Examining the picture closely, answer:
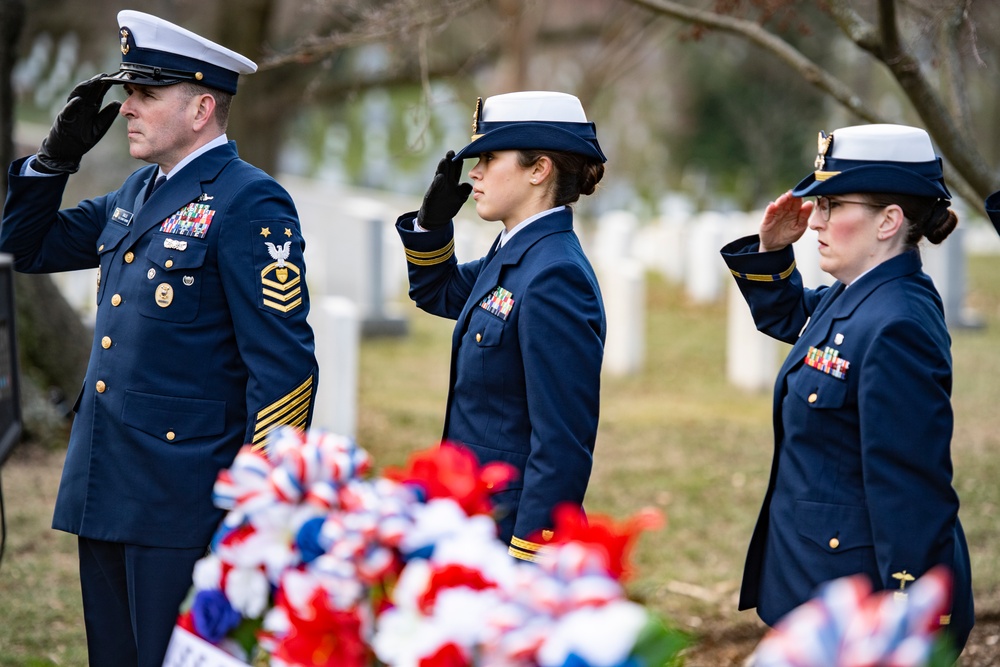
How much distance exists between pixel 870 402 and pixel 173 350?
5.33ft

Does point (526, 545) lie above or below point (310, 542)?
below

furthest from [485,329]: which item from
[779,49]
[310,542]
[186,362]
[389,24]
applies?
[389,24]

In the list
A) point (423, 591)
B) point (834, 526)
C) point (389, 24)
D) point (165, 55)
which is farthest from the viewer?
point (389, 24)

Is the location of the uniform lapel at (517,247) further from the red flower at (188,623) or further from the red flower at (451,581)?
the red flower at (451,581)

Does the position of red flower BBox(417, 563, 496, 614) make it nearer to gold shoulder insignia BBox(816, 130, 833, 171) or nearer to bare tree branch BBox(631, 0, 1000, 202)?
gold shoulder insignia BBox(816, 130, 833, 171)

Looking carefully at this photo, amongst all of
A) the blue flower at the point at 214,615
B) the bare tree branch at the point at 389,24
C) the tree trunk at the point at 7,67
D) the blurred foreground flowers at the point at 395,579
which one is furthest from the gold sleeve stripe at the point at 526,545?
the tree trunk at the point at 7,67

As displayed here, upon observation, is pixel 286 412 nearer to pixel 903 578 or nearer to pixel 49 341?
pixel 903 578

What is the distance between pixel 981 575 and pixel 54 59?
1728 centimetres

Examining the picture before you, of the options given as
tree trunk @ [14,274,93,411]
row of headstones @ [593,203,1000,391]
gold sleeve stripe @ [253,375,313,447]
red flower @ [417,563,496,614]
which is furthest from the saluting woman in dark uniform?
tree trunk @ [14,274,93,411]

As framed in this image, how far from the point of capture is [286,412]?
A: 9.57ft

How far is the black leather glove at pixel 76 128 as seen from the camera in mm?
3152

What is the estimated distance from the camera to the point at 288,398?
9.60 feet

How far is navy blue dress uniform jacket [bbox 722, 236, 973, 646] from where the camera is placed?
8.45 ft

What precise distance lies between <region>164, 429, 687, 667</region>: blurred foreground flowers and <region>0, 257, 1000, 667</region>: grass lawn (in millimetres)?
938
